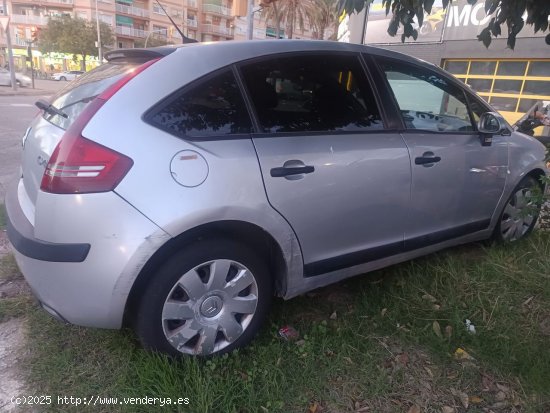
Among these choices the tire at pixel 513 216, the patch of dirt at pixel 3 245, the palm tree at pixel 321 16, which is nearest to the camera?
the patch of dirt at pixel 3 245

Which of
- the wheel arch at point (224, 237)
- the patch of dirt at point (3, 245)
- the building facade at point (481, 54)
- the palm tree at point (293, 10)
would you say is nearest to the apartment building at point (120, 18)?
the palm tree at point (293, 10)

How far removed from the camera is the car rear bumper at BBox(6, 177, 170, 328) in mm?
1822

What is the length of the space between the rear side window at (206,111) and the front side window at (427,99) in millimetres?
1112

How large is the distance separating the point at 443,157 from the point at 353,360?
1.46 m

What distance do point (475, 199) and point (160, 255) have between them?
2.38 meters

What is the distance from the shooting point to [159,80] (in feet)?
6.63

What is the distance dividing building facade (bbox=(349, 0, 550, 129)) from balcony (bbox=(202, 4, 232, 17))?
49595 mm

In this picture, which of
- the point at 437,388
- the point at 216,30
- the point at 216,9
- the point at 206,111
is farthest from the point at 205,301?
the point at 216,9

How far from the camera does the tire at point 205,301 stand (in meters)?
1.98

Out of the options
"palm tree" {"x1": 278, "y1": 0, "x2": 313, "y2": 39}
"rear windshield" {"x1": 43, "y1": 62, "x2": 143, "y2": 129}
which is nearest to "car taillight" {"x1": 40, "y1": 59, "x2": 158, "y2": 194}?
"rear windshield" {"x1": 43, "y1": 62, "x2": 143, "y2": 129}

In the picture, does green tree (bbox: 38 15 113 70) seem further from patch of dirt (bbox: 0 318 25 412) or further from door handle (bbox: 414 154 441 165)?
door handle (bbox: 414 154 441 165)

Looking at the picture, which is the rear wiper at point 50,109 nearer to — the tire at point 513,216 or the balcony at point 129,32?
the tire at point 513,216

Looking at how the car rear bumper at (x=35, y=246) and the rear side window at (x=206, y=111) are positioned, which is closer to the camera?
the car rear bumper at (x=35, y=246)

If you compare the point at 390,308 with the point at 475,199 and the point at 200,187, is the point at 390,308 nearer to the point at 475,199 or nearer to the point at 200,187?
the point at 475,199
